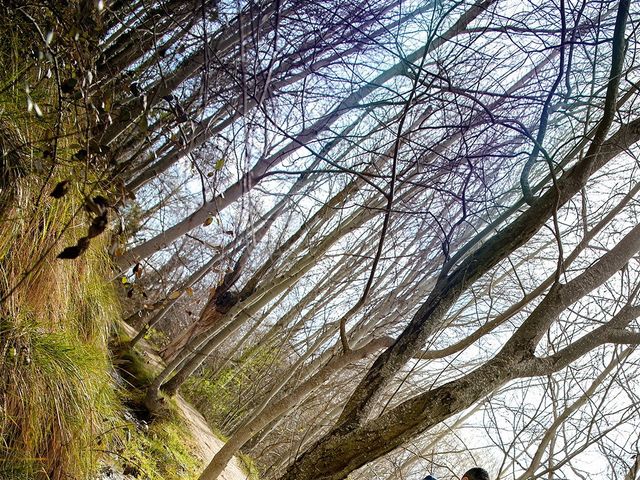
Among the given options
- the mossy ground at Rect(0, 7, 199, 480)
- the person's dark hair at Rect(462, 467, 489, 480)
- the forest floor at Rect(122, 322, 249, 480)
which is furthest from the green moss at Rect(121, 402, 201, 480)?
the person's dark hair at Rect(462, 467, 489, 480)

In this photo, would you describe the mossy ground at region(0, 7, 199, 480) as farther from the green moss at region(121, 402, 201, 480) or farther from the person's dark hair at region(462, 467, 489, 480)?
the person's dark hair at region(462, 467, 489, 480)

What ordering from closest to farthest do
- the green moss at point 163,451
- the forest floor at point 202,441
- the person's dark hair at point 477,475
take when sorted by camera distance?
the person's dark hair at point 477,475 < the green moss at point 163,451 < the forest floor at point 202,441

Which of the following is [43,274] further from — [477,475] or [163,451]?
[477,475]

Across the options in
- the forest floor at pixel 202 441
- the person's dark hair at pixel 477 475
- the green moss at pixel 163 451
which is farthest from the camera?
the forest floor at pixel 202 441

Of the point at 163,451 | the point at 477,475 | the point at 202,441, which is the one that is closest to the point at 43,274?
the point at 163,451

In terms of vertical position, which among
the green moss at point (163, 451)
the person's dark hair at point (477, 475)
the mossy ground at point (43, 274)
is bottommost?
the green moss at point (163, 451)

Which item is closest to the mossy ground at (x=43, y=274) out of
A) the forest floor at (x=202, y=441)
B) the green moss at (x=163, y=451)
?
the green moss at (x=163, y=451)

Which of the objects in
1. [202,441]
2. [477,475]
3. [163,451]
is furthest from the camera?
[202,441]

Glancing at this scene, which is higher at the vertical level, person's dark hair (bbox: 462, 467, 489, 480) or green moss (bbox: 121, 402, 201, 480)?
person's dark hair (bbox: 462, 467, 489, 480)

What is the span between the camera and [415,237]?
463cm

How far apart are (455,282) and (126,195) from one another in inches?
56.9

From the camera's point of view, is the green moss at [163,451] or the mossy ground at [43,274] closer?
the mossy ground at [43,274]

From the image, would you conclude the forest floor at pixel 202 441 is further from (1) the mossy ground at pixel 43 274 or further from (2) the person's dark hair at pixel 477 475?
(2) the person's dark hair at pixel 477 475

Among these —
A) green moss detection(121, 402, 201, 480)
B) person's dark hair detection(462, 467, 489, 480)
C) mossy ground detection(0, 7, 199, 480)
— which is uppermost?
person's dark hair detection(462, 467, 489, 480)
